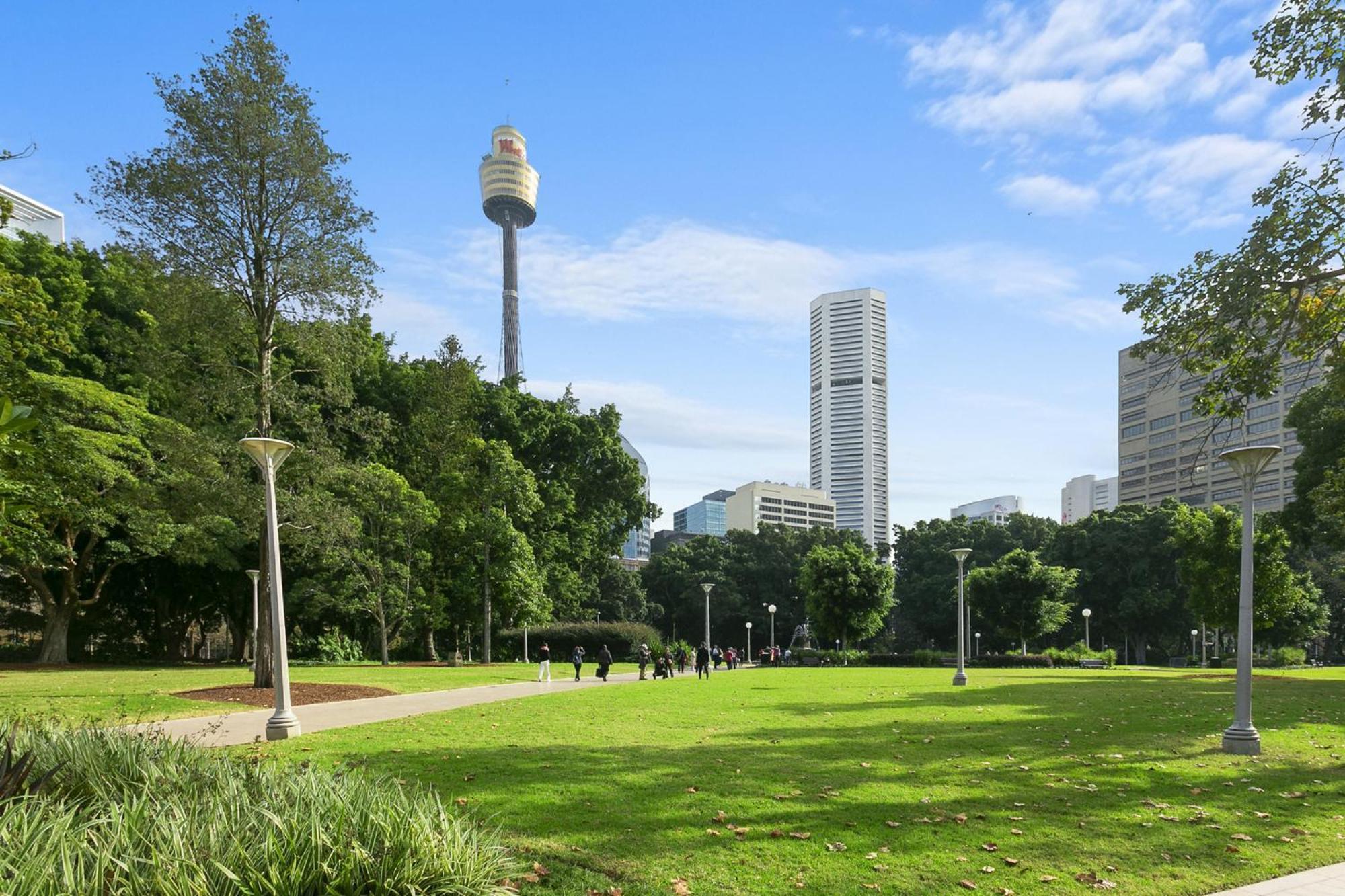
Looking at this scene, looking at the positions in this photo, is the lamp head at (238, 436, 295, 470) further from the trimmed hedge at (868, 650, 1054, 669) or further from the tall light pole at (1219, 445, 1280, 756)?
the trimmed hedge at (868, 650, 1054, 669)

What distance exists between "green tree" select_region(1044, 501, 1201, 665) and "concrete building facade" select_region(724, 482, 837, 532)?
4206 inches

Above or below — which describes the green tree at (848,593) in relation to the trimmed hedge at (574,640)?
above

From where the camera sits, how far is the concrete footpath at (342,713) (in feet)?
44.2

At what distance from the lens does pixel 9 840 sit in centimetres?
424

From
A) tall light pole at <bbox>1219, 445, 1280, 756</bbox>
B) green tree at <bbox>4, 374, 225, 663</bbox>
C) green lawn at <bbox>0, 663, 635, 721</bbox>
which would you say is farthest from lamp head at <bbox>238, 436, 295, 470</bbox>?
tall light pole at <bbox>1219, 445, 1280, 756</bbox>

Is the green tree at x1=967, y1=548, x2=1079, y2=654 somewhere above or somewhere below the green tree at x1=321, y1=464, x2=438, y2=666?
below

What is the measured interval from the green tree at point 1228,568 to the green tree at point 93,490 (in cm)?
3850

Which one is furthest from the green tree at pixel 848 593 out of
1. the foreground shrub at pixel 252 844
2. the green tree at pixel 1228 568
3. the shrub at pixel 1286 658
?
the foreground shrub at pixel 252 844

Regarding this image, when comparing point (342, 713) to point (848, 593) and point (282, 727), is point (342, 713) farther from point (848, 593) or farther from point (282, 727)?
point (848, 593)

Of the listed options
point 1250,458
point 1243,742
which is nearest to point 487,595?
point 1243,742

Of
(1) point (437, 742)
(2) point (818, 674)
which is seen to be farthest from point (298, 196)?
(2) point (818, 674)

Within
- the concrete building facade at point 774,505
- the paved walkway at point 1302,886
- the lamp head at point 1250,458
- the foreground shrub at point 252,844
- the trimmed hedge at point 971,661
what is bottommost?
the trimmed hedge at point 971,661

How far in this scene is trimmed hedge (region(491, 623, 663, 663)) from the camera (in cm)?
5141

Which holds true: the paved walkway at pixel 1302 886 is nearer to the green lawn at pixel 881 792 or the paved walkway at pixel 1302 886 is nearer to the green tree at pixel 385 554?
the green lawn at pixel 881 792
